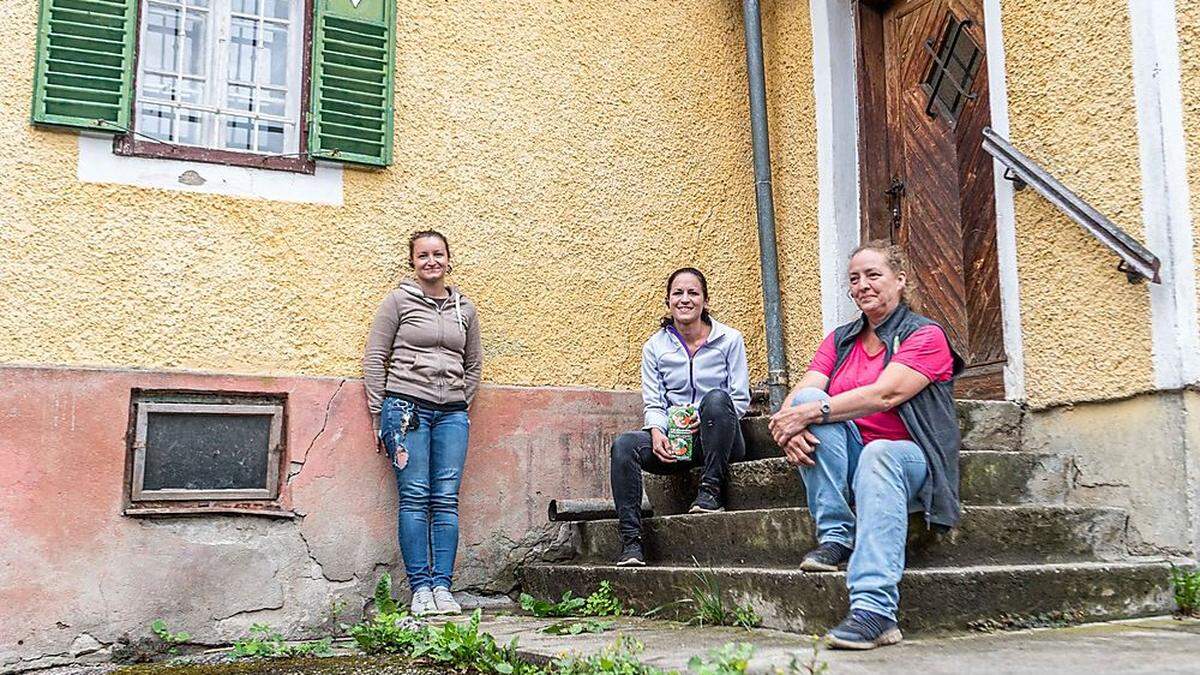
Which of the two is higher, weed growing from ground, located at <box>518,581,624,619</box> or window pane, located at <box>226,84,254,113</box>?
window pane, located at <box>226,84,254,113</box>

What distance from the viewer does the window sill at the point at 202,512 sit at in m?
4.92

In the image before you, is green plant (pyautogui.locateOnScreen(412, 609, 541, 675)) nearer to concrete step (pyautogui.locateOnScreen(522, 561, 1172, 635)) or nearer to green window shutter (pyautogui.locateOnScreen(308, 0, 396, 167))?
concrete step (pyautogui.locateOnScreen(522, 561, 1172, 635))

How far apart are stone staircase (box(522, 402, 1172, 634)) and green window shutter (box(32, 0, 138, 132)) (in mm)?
2965

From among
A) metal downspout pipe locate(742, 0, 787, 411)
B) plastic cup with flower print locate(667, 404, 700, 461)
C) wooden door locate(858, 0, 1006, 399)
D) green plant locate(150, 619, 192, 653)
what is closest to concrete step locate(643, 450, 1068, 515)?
plastic cup with flower print locate(667, 404, 700, 461)

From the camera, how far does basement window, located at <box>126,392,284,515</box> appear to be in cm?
502

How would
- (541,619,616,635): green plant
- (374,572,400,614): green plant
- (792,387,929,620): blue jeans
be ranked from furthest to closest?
(374,572,400,614): green plant, (541,619,616,635): green plant, (792,387,929,620): blue jeans

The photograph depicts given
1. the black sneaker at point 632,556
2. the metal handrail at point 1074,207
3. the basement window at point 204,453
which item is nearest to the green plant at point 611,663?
the black sneaker at point 632,556

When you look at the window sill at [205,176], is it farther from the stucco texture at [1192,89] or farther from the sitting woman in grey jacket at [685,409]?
the stucco texture at [1192,89]

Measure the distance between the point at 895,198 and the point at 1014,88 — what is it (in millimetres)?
1086

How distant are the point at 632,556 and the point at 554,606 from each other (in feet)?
1.58

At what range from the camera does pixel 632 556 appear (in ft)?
16.2

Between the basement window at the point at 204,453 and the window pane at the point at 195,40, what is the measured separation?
1.58 meters

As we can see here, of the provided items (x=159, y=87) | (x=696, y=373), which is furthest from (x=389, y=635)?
(x=159, y=87)

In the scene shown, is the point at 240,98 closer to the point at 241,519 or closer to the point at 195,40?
the point at 195,40
